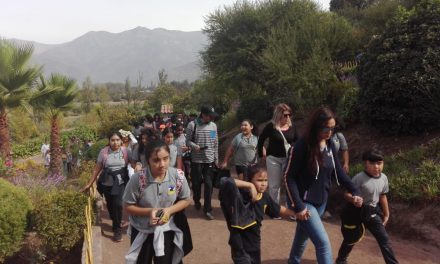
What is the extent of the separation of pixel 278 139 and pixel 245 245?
8.11 feet

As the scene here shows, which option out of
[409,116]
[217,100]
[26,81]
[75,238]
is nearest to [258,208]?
[75,238]

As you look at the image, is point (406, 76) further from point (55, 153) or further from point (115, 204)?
point (55, 153)

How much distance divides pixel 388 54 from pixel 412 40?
1.77 feet

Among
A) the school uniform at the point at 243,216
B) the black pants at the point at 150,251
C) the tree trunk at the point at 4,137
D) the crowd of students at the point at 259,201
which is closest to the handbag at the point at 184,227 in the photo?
the crowd of students at the point at 259,201

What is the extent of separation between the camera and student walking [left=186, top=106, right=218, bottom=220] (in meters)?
6.43

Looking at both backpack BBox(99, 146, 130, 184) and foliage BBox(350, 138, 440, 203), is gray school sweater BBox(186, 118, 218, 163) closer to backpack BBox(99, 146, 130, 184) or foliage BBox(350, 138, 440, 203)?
backpack BBox(99, 146, 130, 184)

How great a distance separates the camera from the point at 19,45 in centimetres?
1191

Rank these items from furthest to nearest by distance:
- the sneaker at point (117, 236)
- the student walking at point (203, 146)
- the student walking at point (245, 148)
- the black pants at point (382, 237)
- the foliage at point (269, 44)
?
the foliage at point (269, 44) < the student walking at point (203, 146) < the student walking at point (245, 148) < the sneaker at point (117, 236) < the black pants at point (382, 237)

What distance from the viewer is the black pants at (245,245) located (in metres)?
3.32

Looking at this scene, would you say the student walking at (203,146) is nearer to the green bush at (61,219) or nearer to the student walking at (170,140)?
the student walking at (170,140)

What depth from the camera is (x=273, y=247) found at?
5523 mm

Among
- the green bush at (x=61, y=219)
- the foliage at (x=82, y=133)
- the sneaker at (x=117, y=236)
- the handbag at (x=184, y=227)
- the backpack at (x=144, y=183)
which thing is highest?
the backpack at (x=144, y=183)

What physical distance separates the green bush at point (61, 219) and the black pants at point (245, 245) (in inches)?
126

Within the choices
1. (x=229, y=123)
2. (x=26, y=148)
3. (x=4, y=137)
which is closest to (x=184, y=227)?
(x=4, y=137)
